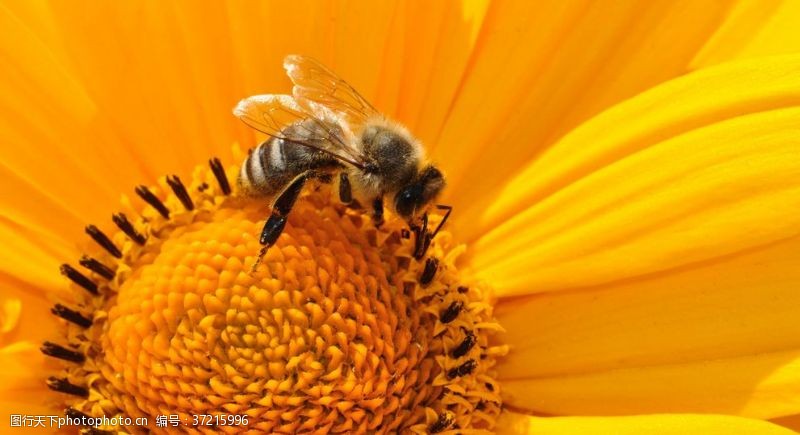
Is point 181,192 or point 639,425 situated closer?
point 639,425

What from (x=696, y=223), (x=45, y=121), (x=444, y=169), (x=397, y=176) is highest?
(x=45, y=121)

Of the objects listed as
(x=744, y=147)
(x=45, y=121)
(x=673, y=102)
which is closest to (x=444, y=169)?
(x=673, y=102)

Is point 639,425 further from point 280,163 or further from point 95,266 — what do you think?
point 95,266

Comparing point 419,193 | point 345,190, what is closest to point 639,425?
point 419,193

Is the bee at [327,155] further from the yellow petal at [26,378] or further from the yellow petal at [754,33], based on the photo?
the yellow petal at [754,33]

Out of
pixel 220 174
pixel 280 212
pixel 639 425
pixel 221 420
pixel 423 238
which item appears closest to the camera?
pixel 639 425

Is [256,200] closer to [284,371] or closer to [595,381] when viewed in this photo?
[284,371]
